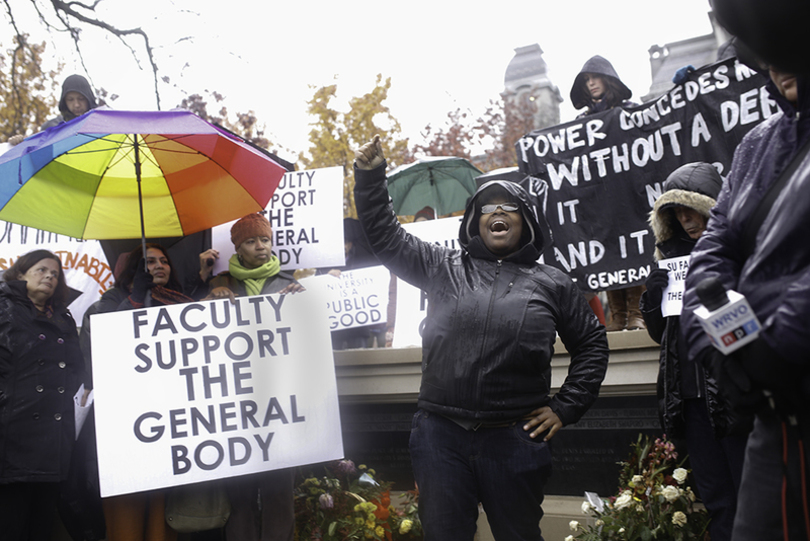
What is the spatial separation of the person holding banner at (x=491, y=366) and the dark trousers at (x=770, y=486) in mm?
1114

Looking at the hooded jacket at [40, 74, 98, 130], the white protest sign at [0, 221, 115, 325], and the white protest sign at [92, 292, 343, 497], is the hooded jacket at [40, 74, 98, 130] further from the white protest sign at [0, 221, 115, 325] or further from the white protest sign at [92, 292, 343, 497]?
the white protest sign at [92, 292, 343, 497]

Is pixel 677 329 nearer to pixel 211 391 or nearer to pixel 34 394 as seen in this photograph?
pixel 211 391

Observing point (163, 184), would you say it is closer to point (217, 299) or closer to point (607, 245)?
point (217, 299)

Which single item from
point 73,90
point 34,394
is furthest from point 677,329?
point 73,90

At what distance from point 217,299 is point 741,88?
12.1 feet

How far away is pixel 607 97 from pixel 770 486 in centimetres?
422

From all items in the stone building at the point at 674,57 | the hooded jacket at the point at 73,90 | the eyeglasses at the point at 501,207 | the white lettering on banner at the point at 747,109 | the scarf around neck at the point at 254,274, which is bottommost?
the scarf around neck at the point at 254,274

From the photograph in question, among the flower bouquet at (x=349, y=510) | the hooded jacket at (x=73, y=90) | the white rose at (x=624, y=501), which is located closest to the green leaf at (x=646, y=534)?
the white rose at (x=624, y=501)

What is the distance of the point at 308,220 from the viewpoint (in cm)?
540

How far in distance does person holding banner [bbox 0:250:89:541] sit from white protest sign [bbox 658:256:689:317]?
305 centimetres

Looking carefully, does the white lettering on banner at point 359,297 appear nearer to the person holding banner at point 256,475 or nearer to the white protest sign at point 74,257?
the person holding banner at point 256,475

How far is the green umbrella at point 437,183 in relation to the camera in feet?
27.1

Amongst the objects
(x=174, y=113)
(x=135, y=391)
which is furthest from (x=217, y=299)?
(x=174, y=113)

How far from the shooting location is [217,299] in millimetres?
3803
